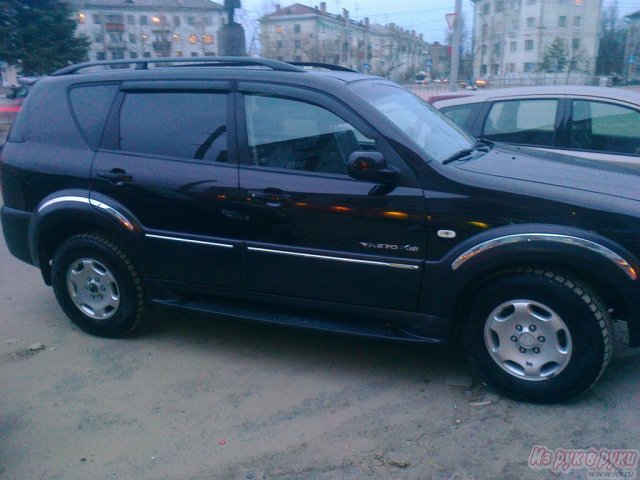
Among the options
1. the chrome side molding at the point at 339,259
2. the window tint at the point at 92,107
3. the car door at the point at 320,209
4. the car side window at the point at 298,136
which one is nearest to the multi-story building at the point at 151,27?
the window tint at the point at 92,107

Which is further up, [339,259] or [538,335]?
[339,259]

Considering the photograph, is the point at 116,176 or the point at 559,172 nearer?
the point at 559,172

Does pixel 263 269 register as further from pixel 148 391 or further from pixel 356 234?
pixel 148 391

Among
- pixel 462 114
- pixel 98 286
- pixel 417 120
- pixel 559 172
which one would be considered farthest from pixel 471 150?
pixel 98 286

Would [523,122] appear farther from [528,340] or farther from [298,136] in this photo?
[528,340]

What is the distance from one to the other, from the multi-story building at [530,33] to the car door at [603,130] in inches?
1815

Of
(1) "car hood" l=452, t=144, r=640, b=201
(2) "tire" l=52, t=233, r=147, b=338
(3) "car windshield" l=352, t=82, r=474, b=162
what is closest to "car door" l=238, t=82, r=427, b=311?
(3) "car windshield" l=352, t=82, r=474, b=162

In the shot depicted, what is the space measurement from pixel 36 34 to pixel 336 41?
2253cm

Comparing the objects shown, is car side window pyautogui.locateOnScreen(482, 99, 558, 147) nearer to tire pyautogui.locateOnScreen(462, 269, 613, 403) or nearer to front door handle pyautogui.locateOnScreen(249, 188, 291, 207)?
tire pyautogui.locateOnScreen(462, 269, 613, 403)

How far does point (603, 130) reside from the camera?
5.72m

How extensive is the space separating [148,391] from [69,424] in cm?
51

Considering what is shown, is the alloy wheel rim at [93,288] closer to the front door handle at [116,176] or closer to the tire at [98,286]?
the tire at [98,286]

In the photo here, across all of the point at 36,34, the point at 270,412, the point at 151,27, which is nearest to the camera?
the point at 270,412

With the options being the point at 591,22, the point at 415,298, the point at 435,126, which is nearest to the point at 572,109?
the point at 435,126
